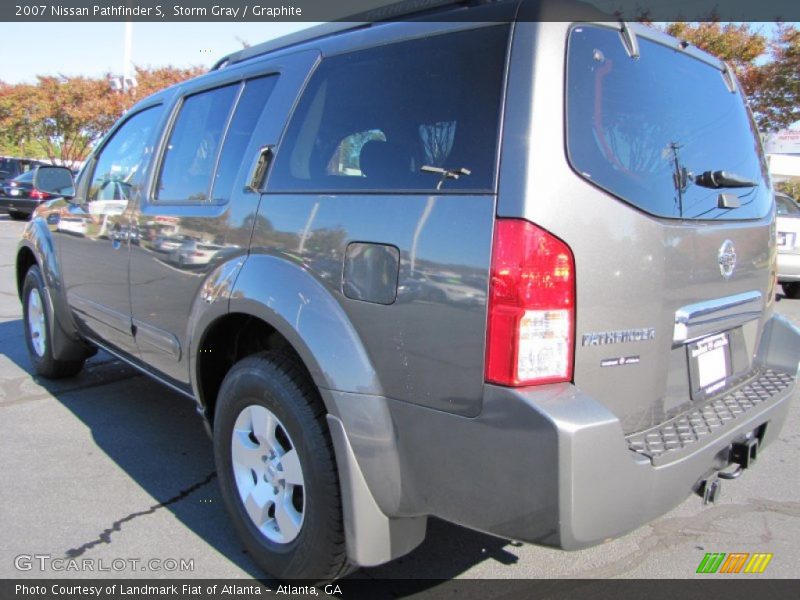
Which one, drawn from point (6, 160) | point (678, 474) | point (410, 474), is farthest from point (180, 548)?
point (6, 160)

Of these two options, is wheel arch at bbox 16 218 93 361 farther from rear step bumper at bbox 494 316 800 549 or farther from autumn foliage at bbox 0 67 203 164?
Answer: autumn foliage at bbox 0 67 203 164

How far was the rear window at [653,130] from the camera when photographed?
6.48 feet

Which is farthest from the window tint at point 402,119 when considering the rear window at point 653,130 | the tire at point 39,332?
the tire at point 39,332

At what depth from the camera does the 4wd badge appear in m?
2.36

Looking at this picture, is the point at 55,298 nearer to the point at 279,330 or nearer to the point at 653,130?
the point at 279,330

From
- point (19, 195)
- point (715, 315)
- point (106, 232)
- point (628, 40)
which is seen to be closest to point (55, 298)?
point (106, 232)

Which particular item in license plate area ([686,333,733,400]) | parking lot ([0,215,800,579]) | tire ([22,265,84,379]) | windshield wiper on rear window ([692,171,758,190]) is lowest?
parking lot ([0,215,800,579])

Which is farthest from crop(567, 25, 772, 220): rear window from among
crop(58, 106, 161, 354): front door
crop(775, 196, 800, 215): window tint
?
crop(775, 196, 800, 215): window tint

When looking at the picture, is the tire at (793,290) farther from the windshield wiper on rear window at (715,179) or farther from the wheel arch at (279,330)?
the wheel arch at (279,330)

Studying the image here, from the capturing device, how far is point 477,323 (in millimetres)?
1848

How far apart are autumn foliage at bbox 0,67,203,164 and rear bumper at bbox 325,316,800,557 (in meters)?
25.0

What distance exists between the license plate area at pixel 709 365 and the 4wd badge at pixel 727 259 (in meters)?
0.25

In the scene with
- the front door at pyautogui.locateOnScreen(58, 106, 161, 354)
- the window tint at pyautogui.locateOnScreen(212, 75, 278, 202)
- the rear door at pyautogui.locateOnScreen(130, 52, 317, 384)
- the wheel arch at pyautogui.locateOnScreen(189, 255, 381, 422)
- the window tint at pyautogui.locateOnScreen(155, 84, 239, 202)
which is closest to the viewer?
the wheel arch at pyautogui.locateOnScreen(189, 255, 381, 422)

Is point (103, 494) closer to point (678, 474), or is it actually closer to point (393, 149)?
point (393, 149)
